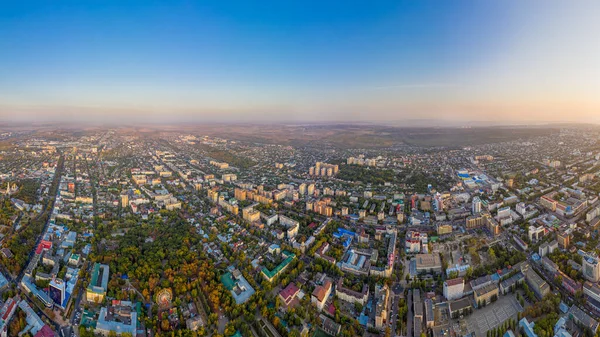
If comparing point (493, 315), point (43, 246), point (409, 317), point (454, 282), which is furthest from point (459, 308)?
point (43, 246)

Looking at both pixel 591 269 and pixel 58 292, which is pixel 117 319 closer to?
pixel 58 292

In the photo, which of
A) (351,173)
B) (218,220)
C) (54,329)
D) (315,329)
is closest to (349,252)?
(315,329)

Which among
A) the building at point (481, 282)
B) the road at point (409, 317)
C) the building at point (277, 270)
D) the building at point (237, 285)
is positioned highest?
the building at point (481, 282)

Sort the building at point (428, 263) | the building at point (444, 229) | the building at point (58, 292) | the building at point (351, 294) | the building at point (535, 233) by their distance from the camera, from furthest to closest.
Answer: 1. the building at point (444, 229)
2. the building at point (535, 233)
3. the building at point (428, 263)
4. the building at point (351, 294)
5. the building at point (58, 292)

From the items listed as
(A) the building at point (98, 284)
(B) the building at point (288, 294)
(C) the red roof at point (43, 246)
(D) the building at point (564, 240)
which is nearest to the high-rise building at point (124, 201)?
(C) the red roof at point (43, 246)

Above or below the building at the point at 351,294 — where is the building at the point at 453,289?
above

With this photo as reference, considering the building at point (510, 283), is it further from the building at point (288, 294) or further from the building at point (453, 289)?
the building at point (288, 294)

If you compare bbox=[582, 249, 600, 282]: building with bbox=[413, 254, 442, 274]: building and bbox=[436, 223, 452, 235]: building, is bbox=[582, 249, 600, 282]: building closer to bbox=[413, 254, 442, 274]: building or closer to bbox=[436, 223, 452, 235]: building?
bbox=[413, 254, 442, 274]: building
